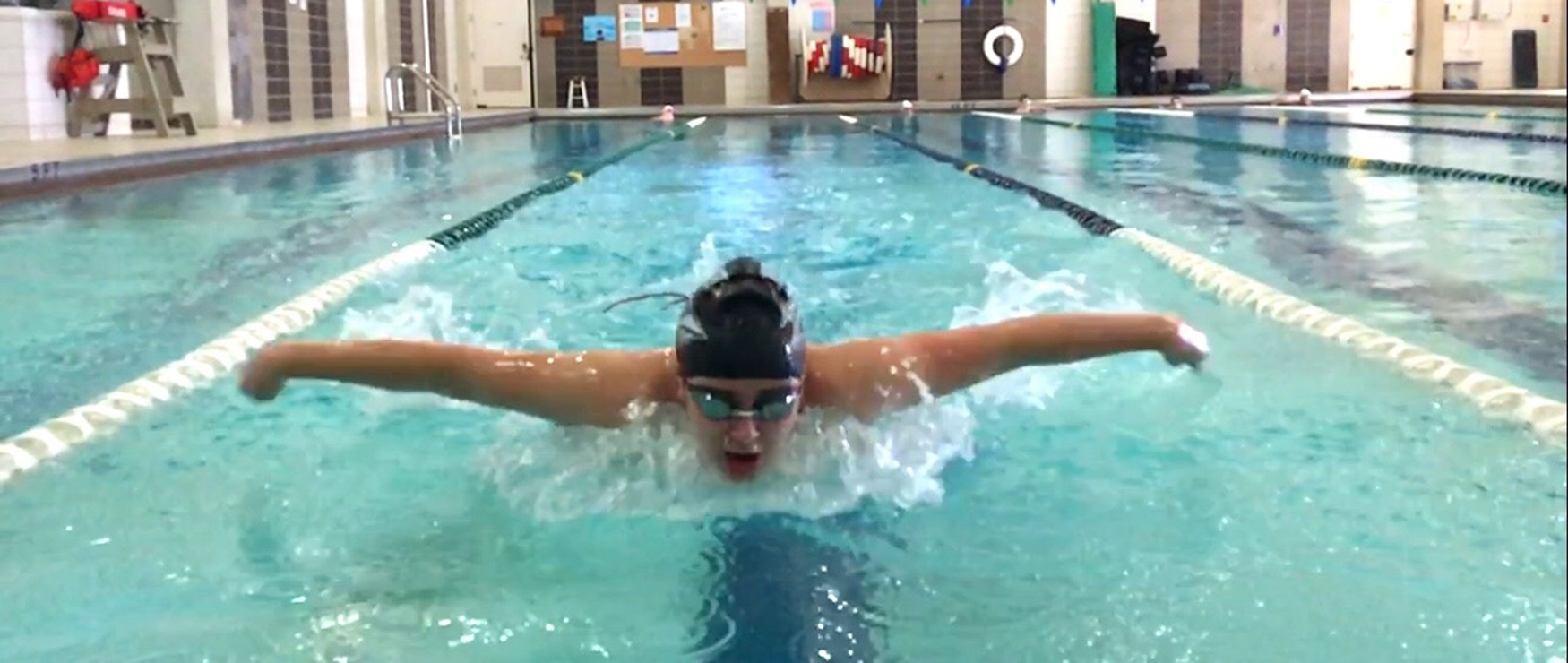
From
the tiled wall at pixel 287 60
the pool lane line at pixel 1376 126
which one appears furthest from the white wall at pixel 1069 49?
the tiled wall at pixel 287 60

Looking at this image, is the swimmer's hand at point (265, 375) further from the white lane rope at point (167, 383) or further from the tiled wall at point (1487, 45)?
the tiled wall at point (1487, 45)

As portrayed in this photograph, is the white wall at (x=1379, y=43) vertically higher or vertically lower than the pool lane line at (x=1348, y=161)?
higher

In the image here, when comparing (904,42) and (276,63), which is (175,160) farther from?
(904,42)

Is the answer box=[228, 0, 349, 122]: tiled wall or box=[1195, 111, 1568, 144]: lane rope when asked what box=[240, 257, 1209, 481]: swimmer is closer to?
box=[1195, 111, 1568, 144]: lane rope

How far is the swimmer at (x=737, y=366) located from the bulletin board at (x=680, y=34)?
1743cm

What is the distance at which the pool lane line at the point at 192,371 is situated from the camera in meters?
2.39

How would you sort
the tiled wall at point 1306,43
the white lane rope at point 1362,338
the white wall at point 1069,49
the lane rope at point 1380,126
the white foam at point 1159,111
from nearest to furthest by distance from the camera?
1. the white lane rope at point 1362,338
2. the lane rope at point 1380,126
3. the white foam at point 1159,111
4. the white wall at point 1069,49
5. the tiled wall at point 1306,43

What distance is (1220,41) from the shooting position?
64.9 ft

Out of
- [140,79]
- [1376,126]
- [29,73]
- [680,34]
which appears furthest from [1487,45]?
[29,73]

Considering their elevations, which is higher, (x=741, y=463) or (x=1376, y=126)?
(x=1376, y=126)

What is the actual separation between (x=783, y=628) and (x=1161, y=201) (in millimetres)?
4821

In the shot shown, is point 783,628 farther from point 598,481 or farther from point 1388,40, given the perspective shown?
point 1388,40

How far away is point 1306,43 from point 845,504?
19.4 metres

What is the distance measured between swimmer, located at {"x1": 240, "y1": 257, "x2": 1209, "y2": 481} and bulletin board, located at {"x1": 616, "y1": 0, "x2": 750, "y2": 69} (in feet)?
57.2
